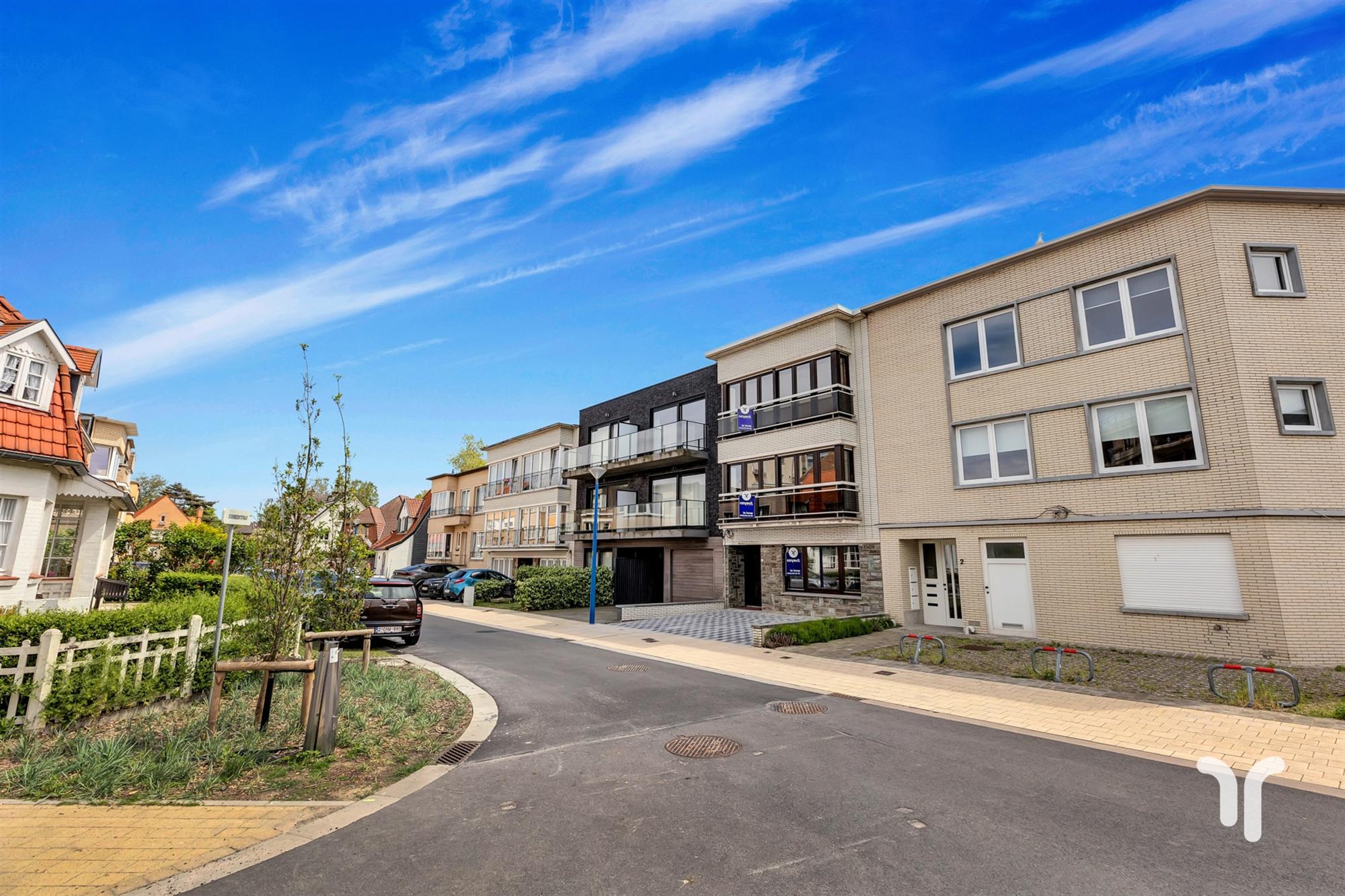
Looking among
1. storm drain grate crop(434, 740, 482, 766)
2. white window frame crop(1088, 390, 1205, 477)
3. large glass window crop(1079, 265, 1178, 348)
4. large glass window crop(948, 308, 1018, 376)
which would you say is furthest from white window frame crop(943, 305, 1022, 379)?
storm drain grate crop(434, 740, 482, 766)

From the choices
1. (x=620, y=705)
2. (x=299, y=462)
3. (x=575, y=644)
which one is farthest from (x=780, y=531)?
(x=299, y=462)

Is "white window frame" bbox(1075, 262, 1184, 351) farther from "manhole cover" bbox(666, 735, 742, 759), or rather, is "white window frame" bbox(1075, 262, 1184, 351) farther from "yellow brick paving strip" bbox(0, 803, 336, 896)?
"yellow brick paving strip" bbox(0, 803, 336, 896)

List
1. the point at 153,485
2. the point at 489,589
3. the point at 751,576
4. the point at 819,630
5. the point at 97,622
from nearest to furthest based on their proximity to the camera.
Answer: the point at 97,622 < the point at 819,630 < the point at 751,576 < the point at 489,589 < the point at 153,485

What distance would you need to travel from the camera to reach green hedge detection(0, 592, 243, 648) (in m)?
6.43

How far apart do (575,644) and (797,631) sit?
18.8 feet

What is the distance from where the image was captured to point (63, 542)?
16.4 meters

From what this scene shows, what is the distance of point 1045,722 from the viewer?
7.99 meters

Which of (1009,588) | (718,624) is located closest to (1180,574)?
(1009,588)

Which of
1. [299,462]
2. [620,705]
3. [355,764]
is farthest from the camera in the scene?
[620,705]

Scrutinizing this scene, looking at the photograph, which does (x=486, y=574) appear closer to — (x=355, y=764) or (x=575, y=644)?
(x=575, y=644)

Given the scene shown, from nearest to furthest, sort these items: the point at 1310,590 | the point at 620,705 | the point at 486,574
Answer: the point at 620,705 → the point at 1310,590 → the point at 486,574

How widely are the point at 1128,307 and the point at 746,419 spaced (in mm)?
12303

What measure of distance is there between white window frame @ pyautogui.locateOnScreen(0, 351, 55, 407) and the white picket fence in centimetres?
996

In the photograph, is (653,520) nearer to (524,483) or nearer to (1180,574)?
(524,483)
